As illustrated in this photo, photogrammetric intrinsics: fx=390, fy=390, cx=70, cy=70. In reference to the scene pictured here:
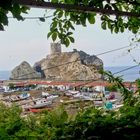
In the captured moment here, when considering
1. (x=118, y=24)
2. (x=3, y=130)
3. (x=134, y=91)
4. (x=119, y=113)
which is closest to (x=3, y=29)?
(x=3, y=130)

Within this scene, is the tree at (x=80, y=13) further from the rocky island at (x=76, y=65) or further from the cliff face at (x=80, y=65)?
the cliff face at (x=80, y=65)

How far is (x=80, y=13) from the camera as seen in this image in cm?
277

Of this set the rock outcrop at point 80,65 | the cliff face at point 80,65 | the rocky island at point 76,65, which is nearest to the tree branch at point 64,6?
the rocky island at point 76,65

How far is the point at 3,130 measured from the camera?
104 inches

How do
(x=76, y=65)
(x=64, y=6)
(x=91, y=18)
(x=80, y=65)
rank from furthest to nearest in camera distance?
(x=76, y=65) → (x=80, y=65) → (x=91, y=18) → (x=64, y=6)

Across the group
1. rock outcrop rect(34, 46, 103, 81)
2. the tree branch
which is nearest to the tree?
the tree branch

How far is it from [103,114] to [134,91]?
1.07 m

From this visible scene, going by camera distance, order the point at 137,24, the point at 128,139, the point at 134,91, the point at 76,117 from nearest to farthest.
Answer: the point at 128,139 < the point at 76,117 < the point at 137,24 < the point at 134,91

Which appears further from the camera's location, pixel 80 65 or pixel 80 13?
pixel 80 65

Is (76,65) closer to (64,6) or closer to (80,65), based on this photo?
(80,65)

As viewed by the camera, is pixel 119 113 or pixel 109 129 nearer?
pixel 109 129

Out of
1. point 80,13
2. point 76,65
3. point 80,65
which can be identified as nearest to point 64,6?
point 80,13

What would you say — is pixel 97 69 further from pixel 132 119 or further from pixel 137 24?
pixel 132 119

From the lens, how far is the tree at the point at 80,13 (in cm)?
215
